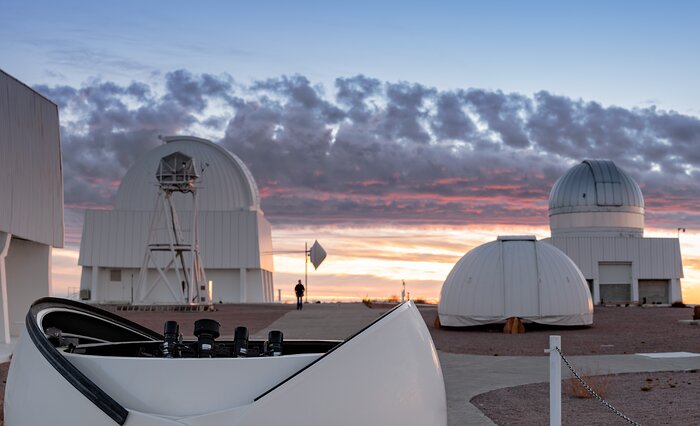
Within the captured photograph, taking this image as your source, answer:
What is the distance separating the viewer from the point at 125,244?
56031 millimetres

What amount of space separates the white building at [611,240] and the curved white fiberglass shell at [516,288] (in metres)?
25.6

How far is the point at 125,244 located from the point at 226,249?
6.68 m

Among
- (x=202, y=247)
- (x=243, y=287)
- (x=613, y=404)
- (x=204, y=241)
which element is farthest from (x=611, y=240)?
(x=613, y=404)

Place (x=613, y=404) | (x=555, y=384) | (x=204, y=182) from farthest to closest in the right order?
(x=204, y=182)
(x=613, y=404)
(x=555, y=384)

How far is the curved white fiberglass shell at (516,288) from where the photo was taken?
25.5 metres

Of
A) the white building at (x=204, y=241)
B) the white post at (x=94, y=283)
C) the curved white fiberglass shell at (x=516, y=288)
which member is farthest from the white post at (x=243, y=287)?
the curved white fiberglass shell at (x=516, y=288)

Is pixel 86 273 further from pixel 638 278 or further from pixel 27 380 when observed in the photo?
pixel 27 380

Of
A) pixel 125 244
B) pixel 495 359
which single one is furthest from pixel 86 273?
pixel 495 359

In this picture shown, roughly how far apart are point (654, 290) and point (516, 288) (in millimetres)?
31745

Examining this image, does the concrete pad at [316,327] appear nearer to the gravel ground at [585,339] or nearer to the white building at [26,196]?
the gravel ground at [585,339]

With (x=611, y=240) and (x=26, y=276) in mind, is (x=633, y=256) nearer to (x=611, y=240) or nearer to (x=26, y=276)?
(x=611, y=240)

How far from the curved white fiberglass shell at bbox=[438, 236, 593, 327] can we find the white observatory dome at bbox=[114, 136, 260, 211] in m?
32.9

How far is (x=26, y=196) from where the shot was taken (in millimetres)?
21359

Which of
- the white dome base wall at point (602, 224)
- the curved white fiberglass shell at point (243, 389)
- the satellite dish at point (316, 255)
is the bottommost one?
the curved white fiberglass shell at point (243, 389)
